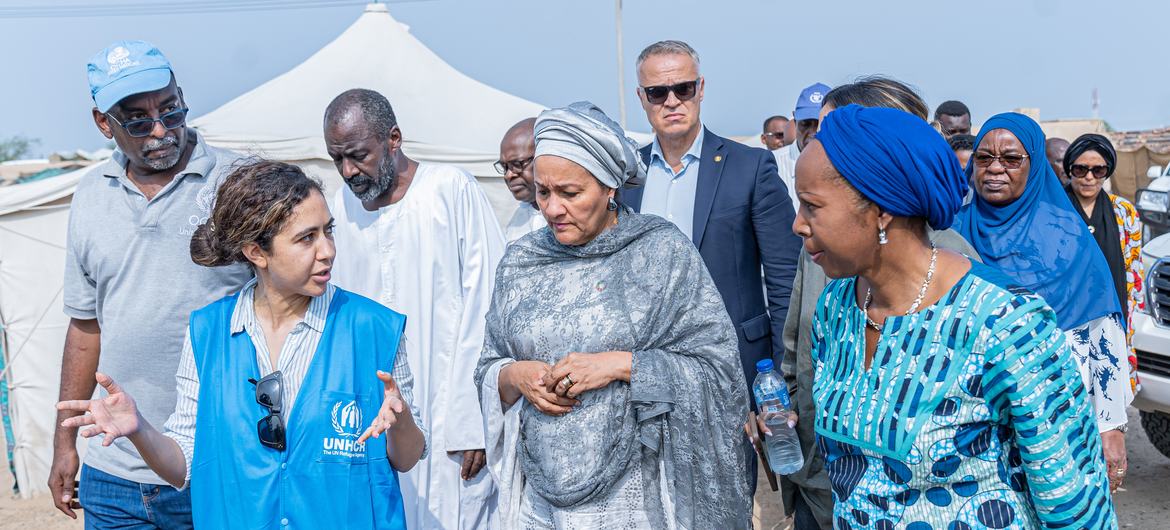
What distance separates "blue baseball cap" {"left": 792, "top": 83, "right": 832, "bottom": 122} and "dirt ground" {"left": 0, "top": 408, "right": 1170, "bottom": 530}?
2.54 m

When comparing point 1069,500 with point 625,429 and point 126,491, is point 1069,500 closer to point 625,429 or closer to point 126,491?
point 625,429

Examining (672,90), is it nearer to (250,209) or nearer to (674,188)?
(674,188)

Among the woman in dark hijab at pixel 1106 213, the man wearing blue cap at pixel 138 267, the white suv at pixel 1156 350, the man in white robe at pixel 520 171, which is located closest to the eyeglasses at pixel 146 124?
the man wearing blue cap at pixel 138 267

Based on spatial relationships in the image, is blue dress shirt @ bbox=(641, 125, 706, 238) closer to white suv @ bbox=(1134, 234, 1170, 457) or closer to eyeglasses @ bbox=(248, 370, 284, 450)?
eyeglasses @ bbox=(248, 370, 284, 450)

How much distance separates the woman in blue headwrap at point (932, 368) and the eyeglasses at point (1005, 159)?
5.20 ft

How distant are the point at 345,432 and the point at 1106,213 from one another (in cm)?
466

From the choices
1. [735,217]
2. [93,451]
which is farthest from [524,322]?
[93,451]

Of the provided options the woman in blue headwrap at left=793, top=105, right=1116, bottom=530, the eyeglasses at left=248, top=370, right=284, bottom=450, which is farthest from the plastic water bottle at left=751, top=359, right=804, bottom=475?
the eyeglasses at left=248, top=370, right=284, bottom=450

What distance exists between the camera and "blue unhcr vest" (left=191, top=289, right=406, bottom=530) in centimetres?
239

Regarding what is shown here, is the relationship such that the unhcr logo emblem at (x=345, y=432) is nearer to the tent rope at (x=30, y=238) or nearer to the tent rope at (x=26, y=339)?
the tent rope at (x=26, y=339)

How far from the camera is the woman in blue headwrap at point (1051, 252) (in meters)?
3.10

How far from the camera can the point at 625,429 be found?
2.54 m

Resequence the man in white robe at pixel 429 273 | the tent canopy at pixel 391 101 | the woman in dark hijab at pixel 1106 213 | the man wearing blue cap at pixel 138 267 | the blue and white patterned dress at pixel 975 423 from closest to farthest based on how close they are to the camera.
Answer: the blue and white patterned dress at pixel 975 423 < the man wearing blue cap at pixel 138 267 < the man in white robe at pixel 429 273 < the woman in dark hijab at pixel 1106 213 < the tent canopy at pixel 391 101

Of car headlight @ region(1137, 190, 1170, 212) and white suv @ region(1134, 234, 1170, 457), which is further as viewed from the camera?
car headlight @ region(1137, 190, 1170, 212)
